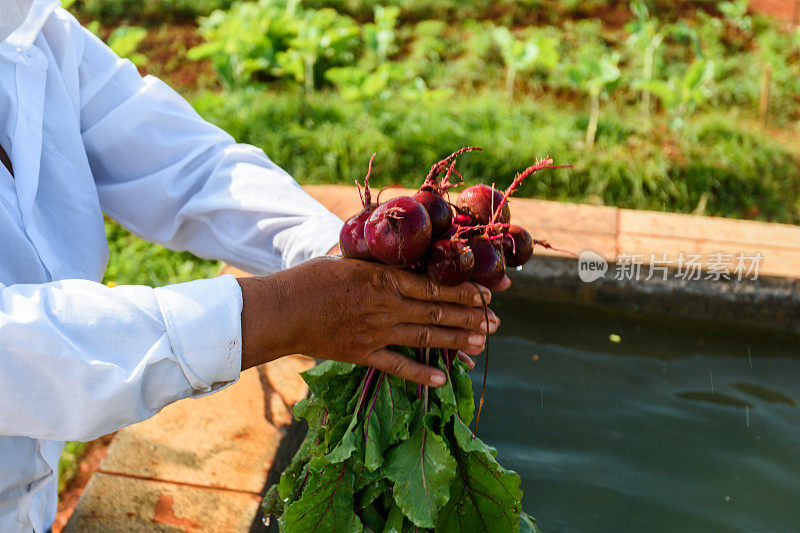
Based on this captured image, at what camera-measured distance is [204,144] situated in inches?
Answer: 76.0

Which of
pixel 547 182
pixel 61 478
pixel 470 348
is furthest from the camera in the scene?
pixel 547 182

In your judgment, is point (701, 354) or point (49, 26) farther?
point (701, 354)

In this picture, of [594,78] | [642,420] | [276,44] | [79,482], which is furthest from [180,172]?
[276,44]

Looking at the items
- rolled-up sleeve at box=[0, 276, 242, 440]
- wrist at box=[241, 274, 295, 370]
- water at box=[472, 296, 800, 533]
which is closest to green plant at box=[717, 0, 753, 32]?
water at box=[472, 296, 800, 533]

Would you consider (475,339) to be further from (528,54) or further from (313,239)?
(528,54)

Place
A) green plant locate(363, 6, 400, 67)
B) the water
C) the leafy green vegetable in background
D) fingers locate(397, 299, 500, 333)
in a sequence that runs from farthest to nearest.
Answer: green plant locate(363, 6, 400, 67) → the water → the leafy green vegetable in background → fingers locate(397, 299, 500, 333)

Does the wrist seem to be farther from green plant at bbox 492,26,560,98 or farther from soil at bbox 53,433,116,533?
green plant at bbox 492,26,560,98

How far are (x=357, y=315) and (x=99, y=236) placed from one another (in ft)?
2.46

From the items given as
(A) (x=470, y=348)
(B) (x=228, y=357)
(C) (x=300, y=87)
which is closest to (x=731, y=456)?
(A) (x=470, y=348)

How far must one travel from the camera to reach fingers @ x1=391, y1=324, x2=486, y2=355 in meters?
1.53

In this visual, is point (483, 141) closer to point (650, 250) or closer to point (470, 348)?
point (650, 250)

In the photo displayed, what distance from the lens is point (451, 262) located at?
1.46 m

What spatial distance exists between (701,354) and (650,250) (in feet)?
1.50

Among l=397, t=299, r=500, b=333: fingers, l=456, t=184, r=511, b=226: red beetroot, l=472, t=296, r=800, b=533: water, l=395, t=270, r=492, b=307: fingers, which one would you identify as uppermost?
l=456, t=184, r=511, b=226: red beetroot
